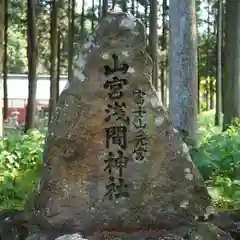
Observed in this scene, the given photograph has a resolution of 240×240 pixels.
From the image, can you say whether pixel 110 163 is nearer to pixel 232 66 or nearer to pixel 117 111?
pixel 117 111

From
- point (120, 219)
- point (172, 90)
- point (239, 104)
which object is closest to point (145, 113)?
point (120, 219)

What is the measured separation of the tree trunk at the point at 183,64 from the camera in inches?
333

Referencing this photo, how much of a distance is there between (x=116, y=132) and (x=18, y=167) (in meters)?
4.20

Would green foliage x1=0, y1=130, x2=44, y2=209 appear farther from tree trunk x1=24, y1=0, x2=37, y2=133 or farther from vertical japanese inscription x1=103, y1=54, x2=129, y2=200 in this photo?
tree trunk x1=24, y1=0, x2=37, y2=133

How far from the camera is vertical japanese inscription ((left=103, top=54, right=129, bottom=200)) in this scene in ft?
16.0

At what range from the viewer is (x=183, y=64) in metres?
8.46

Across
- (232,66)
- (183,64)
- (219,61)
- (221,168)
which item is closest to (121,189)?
(221,168)

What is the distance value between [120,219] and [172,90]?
4112 mm

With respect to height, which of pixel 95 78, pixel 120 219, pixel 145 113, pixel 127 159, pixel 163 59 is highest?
pixel 163 59

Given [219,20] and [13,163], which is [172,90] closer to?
[13,163]

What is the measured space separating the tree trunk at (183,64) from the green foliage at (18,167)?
2378 millimetres

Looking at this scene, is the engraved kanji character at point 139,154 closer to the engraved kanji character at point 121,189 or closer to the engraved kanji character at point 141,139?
the engraved kanji character at point 141,139

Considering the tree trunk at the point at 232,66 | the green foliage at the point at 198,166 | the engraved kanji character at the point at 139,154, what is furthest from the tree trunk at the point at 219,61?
the engraved kanji character at the point at 139,154

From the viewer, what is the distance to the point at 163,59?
2792cm
